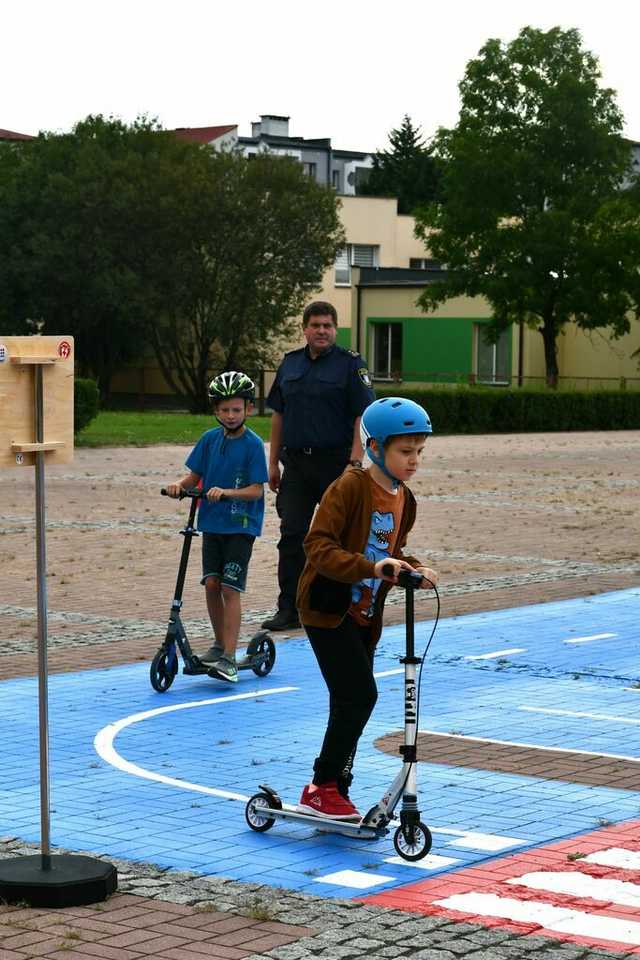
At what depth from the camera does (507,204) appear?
58875 mm

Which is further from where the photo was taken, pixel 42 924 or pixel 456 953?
pixel 42 924

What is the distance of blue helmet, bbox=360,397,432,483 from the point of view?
6.04m

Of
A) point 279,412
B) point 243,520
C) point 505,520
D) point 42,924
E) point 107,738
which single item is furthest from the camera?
point 505,520

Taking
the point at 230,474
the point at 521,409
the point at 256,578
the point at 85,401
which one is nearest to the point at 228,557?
the point at 230,474

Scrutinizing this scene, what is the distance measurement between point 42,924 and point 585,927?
164 cm

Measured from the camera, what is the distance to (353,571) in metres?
5.93

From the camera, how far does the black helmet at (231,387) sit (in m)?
9.51

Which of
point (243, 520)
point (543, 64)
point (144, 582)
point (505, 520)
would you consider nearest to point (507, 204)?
point (543, 64)

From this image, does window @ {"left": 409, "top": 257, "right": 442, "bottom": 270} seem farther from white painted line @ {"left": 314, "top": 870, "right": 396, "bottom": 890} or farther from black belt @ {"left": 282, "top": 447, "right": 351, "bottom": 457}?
white painted line @ {"left": 314, "top": 870, "right": 396, "bottom": 890}

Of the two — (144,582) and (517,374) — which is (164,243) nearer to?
(517,374)

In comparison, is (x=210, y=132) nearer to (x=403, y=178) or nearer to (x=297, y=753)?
(x=403, y=178)

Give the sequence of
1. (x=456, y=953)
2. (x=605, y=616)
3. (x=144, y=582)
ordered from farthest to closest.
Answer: (x=144, y=582) → (x=605, y=616) → (x=456, y=953)

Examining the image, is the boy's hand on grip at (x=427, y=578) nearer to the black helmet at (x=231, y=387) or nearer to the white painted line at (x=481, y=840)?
the white painted line at (x=481, y=840)

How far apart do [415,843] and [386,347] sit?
63781 millimetres
